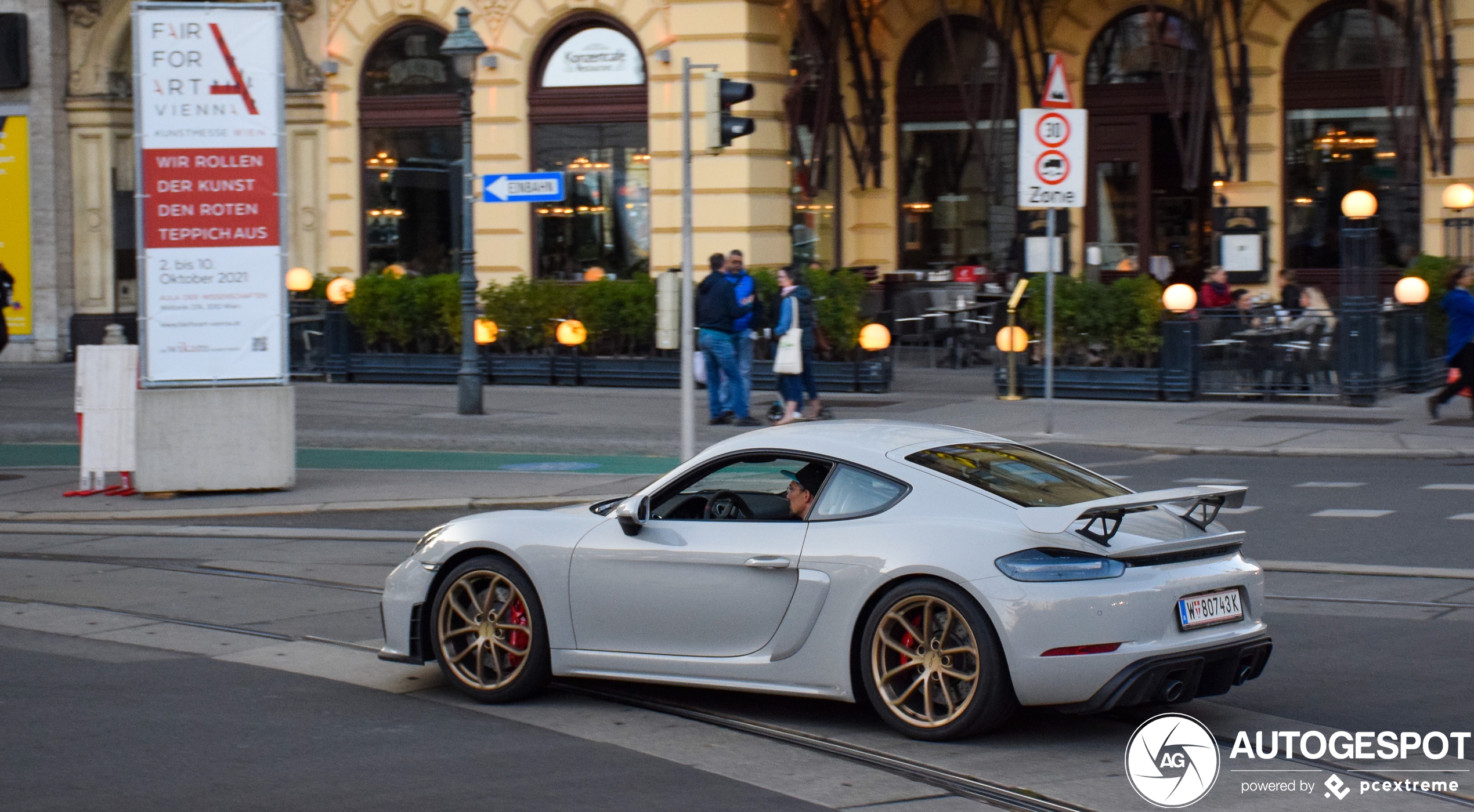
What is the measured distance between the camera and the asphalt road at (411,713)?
6023 millimetres

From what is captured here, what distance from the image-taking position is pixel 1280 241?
2561 centimetres

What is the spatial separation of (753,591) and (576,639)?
2.93 feet

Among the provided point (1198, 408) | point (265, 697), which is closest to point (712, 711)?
point (265, 697)

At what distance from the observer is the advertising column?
13961mm

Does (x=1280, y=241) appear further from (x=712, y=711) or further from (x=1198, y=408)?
(x=712, y=711)

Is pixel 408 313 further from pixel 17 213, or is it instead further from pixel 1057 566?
pixel 1057 566

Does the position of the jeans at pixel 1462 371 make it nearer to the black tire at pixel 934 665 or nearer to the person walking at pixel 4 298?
the black tire at pixel 934 665

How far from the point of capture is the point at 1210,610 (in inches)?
256

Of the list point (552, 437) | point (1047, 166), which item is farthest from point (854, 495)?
point (552, 437)

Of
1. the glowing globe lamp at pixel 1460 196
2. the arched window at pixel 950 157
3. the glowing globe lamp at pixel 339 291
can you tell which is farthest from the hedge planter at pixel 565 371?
the glowing globe lamp at pixel 1460 196

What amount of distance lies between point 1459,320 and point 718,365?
8112mm

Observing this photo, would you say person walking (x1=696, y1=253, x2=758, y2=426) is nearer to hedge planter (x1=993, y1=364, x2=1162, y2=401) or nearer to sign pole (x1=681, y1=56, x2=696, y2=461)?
hedge planter (x1=993, y1=364, x2=1162, y2=401)

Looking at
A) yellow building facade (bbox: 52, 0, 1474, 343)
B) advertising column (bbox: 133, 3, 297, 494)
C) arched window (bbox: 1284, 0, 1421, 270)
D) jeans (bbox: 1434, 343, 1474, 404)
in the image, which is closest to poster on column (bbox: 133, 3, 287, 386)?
advertising column (bbox: 133, 3, 297, 494)

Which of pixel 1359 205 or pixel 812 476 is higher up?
pixel 1359 205
